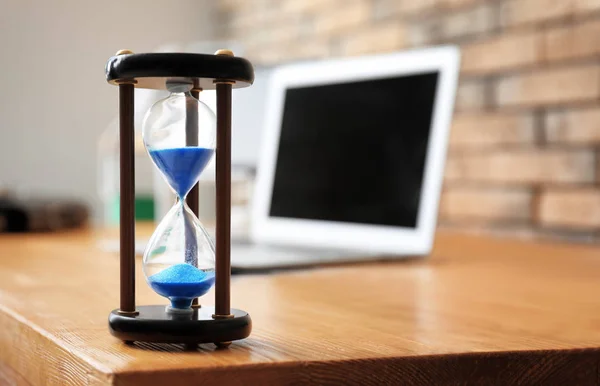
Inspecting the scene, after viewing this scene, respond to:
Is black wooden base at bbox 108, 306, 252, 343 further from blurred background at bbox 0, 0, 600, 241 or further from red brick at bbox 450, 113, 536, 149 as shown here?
red brick at bbox 450, 113, 536, 149

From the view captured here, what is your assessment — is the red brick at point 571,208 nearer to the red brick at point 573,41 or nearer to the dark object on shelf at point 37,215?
the red brick at point 573,41

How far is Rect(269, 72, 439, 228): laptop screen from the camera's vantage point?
149 cm

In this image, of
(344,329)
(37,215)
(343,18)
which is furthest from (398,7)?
(344,329)

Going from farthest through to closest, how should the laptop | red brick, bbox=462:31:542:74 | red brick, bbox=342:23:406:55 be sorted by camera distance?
red brick, bbox=342:23:406:55 < red brick, bbox=462:31:542:74 < the laptop

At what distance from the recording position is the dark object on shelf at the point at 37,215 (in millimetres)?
2105

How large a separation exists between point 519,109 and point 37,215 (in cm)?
113

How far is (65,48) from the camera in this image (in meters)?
3.28

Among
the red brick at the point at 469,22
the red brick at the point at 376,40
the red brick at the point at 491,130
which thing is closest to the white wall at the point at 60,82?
the red brick at the point at 376,40

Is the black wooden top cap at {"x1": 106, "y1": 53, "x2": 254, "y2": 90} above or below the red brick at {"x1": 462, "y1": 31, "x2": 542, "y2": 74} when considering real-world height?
below

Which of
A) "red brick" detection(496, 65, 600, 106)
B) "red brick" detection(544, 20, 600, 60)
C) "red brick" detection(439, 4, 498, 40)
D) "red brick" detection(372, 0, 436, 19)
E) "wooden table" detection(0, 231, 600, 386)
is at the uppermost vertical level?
"red brick" detection(372, 0, 436, 19)

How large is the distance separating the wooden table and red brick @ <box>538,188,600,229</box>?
18.3 inches

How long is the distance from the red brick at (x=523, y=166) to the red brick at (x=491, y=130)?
0.9 inches

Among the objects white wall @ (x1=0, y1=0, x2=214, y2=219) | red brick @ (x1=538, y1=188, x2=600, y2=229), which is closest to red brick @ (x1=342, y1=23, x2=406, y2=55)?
red brick @ (x1=538, y1=188, x2=600, y2=229)

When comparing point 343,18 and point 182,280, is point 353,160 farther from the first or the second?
point 343,18
